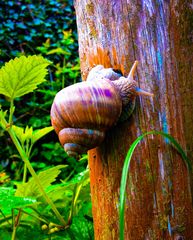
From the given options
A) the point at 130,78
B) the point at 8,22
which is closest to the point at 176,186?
the point at 130,78

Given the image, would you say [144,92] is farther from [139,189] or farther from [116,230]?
[116,230]

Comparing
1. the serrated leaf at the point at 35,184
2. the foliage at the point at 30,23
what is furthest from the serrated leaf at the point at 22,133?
the foliage at the point at 30,23

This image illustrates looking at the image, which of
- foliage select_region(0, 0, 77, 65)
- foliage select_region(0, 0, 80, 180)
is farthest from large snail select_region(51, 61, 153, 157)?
foliage select_region(0, 0, 77, 65)

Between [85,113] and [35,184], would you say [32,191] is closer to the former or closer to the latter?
[35,184]

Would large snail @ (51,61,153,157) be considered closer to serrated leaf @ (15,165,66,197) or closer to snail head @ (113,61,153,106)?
snail head @ (113,61,153,106)

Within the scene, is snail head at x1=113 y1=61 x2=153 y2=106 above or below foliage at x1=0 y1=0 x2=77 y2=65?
below
